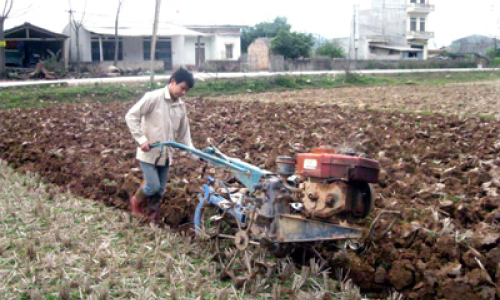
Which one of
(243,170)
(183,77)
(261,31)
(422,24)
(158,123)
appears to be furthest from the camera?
(422,24)

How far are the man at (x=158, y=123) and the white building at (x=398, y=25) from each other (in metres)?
51.0

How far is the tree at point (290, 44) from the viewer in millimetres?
39781

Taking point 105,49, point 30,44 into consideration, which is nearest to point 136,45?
point 105,49

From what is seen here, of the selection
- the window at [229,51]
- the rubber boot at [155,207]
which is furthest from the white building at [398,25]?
the rubber boot at [155,207]

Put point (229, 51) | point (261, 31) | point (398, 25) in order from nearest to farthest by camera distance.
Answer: point (229, 51), point (261, 31), point (398, 25)

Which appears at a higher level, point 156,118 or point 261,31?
point 261,31

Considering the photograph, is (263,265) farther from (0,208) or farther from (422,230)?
(0,208)

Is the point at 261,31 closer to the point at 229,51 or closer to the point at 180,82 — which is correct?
the point at 229,51

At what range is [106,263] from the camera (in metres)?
4.53

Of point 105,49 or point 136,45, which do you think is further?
point 136,45

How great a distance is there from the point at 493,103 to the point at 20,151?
41.6ft

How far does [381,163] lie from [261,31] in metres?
45.0

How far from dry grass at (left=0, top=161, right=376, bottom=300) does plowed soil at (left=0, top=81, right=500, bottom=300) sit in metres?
0.47

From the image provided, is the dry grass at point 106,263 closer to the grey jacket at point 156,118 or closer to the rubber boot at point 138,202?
the rubber boot at point 138,202
